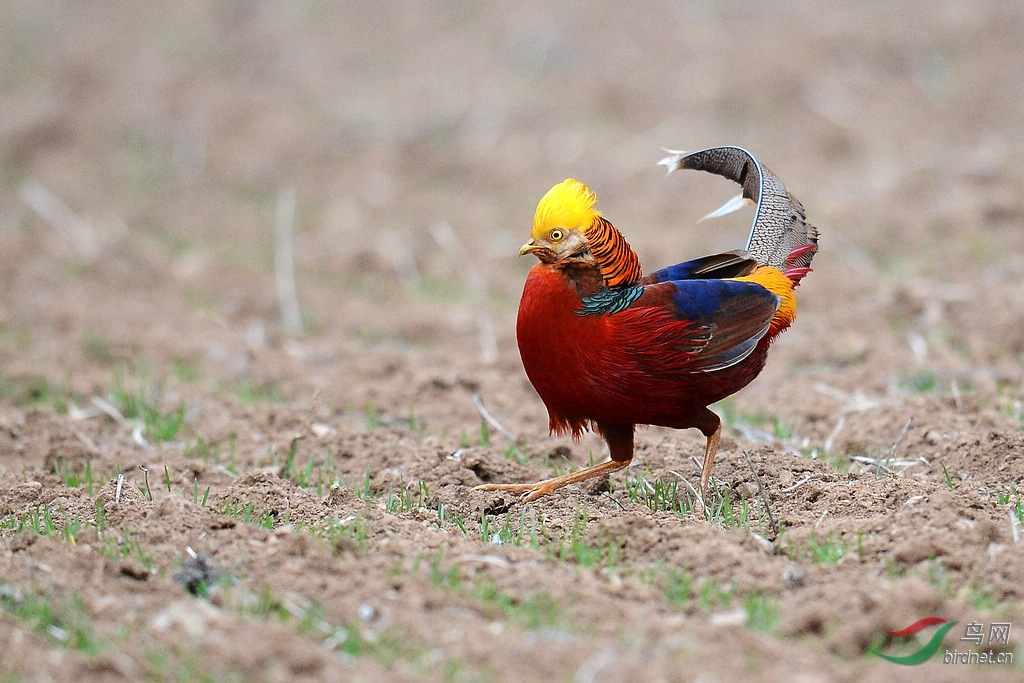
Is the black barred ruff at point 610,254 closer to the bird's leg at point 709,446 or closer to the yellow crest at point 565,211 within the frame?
the yellow crest at point 565,211

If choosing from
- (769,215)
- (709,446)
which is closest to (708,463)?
(709,446)

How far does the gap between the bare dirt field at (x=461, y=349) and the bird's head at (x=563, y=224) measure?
1.00 meters

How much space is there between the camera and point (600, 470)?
177 inches

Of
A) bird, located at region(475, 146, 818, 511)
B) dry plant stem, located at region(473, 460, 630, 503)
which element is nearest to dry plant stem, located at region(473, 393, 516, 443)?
dry plant stem, located at region(473, 460, 630, 503)

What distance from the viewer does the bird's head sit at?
401cm

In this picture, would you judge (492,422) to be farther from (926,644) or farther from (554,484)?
(926,644)

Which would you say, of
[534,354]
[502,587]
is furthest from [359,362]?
[502,587]

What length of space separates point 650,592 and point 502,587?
0.46 meters

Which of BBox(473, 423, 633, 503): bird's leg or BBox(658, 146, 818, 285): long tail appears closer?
BBox(473, 423, 633, 503): bird's leg

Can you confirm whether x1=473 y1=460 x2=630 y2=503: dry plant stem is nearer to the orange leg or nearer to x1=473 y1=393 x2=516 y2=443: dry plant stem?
the orange leg

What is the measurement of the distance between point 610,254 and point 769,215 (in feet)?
3.37

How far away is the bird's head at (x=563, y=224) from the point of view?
401 cm

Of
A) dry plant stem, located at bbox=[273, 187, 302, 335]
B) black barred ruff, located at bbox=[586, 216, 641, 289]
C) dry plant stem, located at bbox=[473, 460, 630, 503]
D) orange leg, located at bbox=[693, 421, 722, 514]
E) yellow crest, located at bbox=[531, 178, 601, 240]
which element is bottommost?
dry plant stem, located at bbox=[473, 460, 630, 503]

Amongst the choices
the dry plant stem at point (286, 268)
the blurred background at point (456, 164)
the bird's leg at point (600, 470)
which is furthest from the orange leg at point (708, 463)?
the dry plant stem at point (286, 268)
